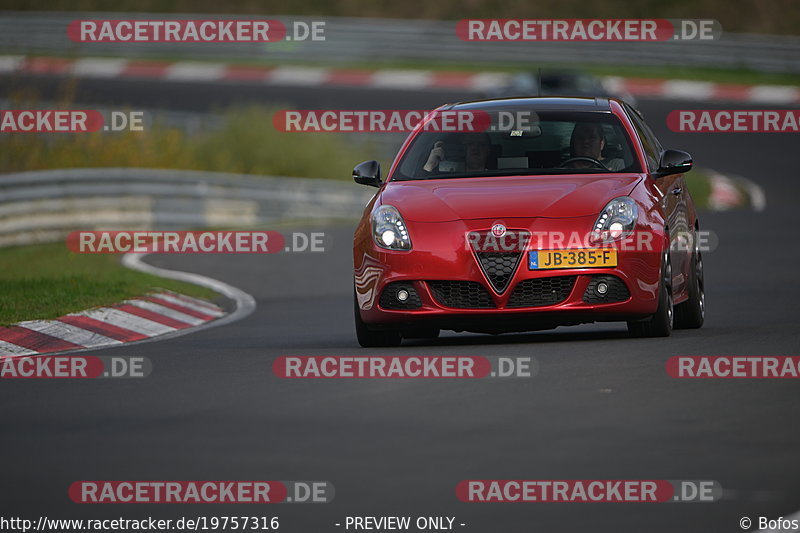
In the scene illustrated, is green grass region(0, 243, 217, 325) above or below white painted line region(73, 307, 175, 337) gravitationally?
above

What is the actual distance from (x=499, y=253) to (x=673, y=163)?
1.53 meters

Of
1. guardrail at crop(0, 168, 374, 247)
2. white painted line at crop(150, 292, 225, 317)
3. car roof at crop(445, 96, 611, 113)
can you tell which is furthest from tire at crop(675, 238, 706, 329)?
guardrail at crop(0, 168, 374, 247)

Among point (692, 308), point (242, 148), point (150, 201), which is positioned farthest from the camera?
point (242, 148)

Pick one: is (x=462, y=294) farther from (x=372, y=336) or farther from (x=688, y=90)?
(x=688, y=90)

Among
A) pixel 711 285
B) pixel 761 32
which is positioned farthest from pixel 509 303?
pixel 761 32

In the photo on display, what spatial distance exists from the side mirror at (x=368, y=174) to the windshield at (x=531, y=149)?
0.40 feet

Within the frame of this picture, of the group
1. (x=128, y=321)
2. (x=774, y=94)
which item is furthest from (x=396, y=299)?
(x=774, y=94)

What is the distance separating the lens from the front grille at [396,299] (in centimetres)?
1086

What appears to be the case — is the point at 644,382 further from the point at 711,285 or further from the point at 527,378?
the point at 711,285

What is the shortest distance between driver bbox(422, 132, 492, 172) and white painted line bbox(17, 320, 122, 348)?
2.57 metres

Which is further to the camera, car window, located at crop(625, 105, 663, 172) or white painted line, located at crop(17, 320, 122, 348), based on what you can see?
white painted line, located at crop(17, 320, 122, 348)

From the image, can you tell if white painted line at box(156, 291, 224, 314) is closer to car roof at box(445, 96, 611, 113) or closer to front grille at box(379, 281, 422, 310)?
car roof at box(445, 96, 611, 113)

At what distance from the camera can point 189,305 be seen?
48.9 ft

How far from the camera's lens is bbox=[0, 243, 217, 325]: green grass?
13.5 m
